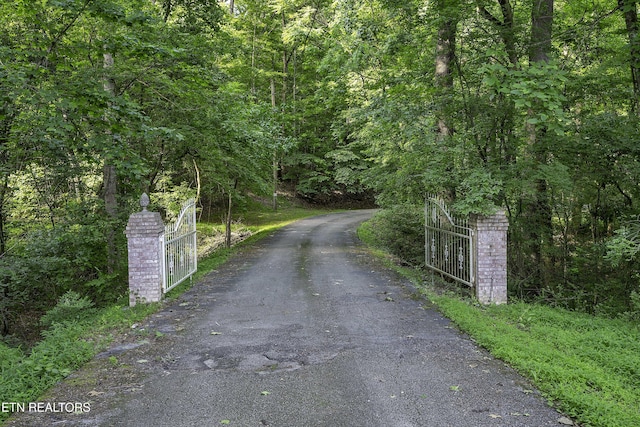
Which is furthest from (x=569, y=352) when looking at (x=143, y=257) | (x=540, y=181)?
(x=143, y=257)

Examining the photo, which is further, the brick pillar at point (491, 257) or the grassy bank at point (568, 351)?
the brick pillar at point (491, 257)

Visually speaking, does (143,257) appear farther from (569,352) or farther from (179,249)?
(569,352)

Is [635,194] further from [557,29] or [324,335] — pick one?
[324,335]

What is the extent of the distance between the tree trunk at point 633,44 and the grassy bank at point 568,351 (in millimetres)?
4695

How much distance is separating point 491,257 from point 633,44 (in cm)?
459

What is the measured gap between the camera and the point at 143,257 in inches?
301

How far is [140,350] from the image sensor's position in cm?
547

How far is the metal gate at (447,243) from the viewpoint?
26.6 ft

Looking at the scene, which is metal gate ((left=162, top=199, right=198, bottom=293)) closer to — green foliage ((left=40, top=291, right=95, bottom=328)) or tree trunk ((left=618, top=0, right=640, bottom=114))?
green foliage ((left=40, top=291, right=95, bottom=328))

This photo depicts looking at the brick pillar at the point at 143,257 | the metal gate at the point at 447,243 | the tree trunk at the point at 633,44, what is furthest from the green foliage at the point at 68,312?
the tree trunk at the point at 633,44

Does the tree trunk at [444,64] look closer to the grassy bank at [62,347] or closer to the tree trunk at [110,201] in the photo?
the grassy bank at [62,347]

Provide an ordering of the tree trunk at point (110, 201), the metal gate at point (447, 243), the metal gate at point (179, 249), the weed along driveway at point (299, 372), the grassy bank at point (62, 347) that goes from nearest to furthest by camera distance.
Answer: the weed along driveway at point (299, 372)
the grassy bank at point (62, 347)
the metal gate at point (447, 243)
the metal gate at point (179, 249)
the tree trunk at point (110, 201)

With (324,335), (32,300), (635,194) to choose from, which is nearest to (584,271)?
(635,194)

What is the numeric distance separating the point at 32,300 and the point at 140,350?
750cm
